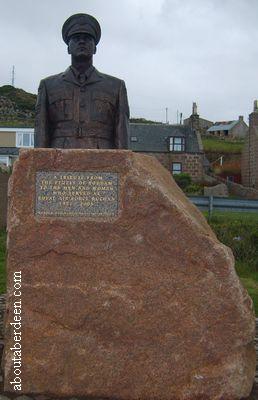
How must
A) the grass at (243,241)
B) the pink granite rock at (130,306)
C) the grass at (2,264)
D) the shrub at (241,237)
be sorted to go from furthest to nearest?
1. the shrub at (241,237)
2. the grass at (243,241)
3. the grass at (2,264)
4. the pink granite rock at (130,306)

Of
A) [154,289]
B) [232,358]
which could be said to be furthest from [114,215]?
[232,358]

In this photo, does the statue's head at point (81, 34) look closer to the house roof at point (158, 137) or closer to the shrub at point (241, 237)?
the shrub at point (241, 237)

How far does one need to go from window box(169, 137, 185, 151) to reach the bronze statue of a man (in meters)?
36.5

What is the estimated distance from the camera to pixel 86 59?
5469 mm

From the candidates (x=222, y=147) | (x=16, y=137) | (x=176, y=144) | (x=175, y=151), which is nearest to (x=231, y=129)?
(x=222, y=147)

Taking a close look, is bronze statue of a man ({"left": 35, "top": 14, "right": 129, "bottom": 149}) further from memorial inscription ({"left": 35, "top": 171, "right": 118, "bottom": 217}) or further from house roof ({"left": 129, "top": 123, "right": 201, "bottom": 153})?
house roof ({"left": 129, "top": 123, "right": 201, "bottom": 153})

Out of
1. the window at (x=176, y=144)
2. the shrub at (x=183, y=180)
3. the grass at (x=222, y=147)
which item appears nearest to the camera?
the shrub at (x=183, y=180)

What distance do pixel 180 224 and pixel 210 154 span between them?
161ft

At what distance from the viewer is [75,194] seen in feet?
15.5

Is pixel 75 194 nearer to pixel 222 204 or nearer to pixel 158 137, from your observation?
pixel 222 204

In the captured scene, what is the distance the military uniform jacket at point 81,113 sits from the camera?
543 centimetres

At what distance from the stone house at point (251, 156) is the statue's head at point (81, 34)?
3528 cm

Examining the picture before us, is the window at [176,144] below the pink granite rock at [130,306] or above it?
above

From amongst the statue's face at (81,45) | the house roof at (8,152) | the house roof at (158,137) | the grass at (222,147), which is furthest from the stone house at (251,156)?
the statue's face at (81,45)
